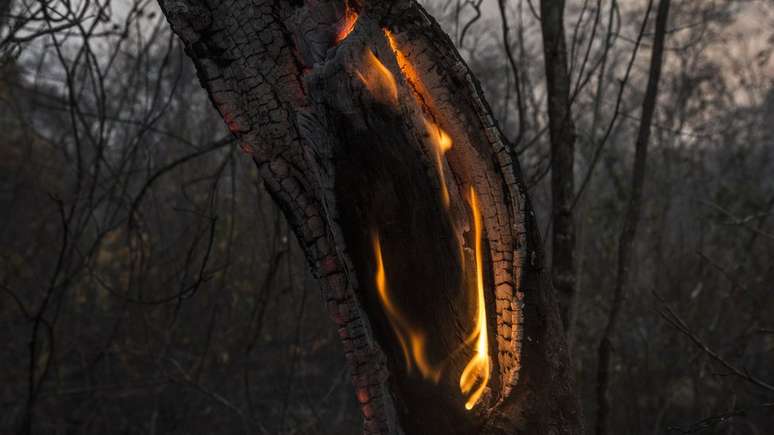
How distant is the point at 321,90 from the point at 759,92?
27.0 ft

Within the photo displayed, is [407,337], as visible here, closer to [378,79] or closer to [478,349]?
[478,349]

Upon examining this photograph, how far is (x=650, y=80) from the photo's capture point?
209 centimetres

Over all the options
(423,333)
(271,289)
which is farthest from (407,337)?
(271,289)

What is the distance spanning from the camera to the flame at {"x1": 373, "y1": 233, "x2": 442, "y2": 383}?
4.02ft

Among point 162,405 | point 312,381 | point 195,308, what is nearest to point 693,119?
point 312,381

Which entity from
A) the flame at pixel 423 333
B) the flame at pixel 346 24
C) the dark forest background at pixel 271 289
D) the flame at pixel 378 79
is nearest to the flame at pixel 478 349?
the flame at pixel 423 333

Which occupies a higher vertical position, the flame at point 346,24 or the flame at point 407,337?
the flame at point 346,24

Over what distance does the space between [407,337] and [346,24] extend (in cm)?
66

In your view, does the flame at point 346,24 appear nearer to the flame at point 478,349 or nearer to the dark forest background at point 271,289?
the flame at point 478,349

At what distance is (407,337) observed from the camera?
4.12 ft

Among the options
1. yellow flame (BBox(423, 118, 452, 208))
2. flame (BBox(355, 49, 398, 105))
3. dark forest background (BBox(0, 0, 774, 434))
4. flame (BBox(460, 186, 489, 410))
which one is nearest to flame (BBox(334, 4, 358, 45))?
flame (BBox(355, 49, 398, 105))

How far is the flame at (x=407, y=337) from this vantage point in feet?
4.02

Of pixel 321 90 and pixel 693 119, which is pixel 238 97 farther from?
pixel 693 119

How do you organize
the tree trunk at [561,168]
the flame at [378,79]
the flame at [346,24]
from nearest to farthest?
the flame at [378,79]
the flame at [346,24]
the tree trunk at [561,168]
